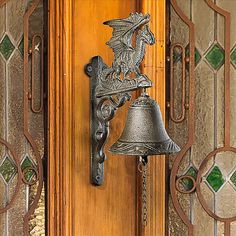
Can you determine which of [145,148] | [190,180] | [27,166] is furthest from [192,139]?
[27,166]

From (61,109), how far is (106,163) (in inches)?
5.5

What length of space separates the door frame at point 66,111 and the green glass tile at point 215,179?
0.09 meters

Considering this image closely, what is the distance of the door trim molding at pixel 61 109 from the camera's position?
1341mm

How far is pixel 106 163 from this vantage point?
4.47ft

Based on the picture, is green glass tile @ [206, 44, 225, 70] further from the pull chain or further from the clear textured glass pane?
the clear textured glass pane

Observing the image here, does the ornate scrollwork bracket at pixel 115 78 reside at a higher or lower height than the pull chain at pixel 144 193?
higher

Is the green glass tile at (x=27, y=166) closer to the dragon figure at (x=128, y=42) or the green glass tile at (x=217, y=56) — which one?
the dragon figure at (x=128, y=42)

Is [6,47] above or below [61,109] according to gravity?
above

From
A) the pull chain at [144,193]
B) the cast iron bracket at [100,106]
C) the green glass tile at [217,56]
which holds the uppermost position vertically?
the green glass tile at [217,56]

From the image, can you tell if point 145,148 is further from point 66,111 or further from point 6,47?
point 6,47

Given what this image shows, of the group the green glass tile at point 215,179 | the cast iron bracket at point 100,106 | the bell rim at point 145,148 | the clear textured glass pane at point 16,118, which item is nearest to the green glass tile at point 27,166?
the clear textured glass pane at point 16,118

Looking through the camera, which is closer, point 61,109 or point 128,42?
point 128,42

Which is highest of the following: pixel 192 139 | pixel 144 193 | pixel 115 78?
pixel 115 78

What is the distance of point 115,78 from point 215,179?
0.95ft
